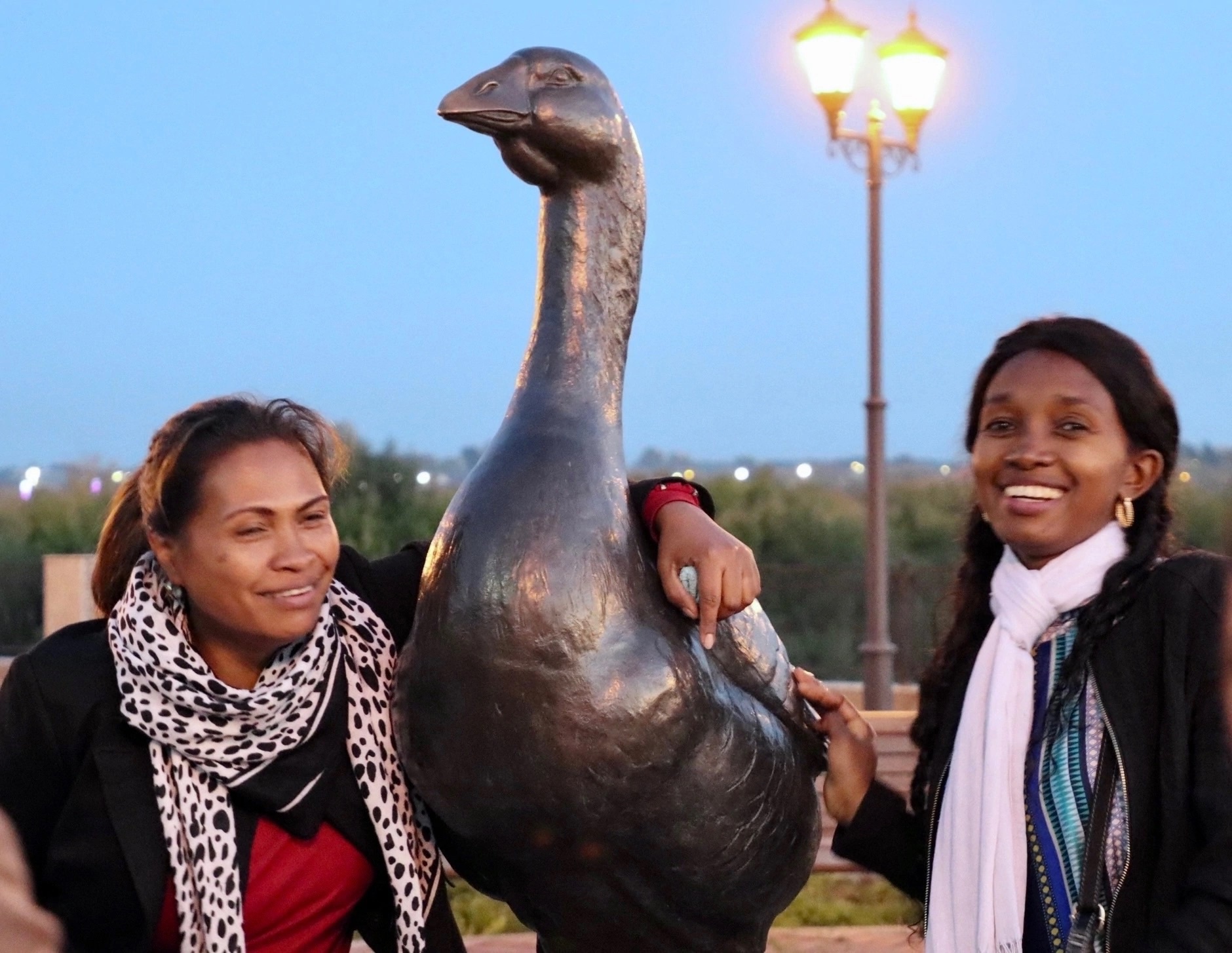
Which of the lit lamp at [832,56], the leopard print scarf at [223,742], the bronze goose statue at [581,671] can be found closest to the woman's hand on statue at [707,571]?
the bronze goose statue at [581,671]

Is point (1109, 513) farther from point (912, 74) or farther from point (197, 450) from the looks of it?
point (912, 74)

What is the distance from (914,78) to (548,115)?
18.6 ft

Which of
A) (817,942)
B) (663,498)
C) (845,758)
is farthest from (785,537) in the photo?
(663,498)

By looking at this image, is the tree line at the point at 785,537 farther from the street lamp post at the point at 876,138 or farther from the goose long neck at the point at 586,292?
the goose long neck at the point at 586,292

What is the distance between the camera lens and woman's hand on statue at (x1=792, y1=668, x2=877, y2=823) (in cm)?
269

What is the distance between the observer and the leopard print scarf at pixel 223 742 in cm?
251

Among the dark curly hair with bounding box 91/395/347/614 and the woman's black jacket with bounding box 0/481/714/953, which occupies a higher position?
the dark curly hair with bounding box 91/395/347/614

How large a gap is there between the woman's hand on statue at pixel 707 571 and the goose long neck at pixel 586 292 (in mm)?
216

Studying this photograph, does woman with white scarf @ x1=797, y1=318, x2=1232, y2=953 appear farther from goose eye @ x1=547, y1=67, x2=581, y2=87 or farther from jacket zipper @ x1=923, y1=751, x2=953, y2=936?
goose eye @ x1=547, y1=67, x2=581, y2=87

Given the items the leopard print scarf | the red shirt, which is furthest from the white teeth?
the red shirt

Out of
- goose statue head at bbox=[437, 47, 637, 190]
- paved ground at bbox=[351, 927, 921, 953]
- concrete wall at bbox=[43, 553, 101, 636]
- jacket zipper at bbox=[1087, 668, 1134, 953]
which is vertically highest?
goose statue head at bbox=[437, 47, 637, 190]

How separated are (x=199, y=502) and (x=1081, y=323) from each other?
4.55 ft

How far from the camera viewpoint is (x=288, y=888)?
103 inches

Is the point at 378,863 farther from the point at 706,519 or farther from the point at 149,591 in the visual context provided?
the point at 706,519
